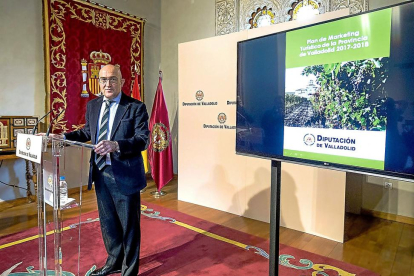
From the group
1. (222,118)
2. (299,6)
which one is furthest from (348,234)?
(299,6)

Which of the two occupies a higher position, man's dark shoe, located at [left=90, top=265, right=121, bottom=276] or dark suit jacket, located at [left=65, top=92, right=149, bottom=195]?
dark suit jacket, located at [left=65, top=92, right=149, bottom=195]

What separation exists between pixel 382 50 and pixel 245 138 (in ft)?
2.80

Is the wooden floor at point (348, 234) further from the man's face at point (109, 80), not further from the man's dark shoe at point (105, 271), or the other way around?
the man's face at point (109, 80)

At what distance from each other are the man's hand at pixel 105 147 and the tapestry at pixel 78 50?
292 cm

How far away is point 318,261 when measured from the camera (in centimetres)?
236

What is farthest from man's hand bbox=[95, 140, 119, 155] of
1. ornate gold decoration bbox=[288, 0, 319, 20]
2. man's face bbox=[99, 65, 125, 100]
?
ornate gold decoration bbox=[288, 0, 319, 20]

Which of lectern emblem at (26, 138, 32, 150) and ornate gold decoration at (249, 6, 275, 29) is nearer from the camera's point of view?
lectern emblem at (26, 138, 32, 150)

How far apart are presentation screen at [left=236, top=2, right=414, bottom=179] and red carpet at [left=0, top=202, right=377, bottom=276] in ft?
3.55

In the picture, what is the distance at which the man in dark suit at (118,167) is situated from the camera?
1.84 metres

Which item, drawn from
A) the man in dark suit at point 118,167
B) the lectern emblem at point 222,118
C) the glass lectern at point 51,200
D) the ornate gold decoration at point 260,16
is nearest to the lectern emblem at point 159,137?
the lectern emblem at point 222,118

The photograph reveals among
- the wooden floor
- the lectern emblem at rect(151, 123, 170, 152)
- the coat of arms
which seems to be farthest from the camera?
the coat of arms

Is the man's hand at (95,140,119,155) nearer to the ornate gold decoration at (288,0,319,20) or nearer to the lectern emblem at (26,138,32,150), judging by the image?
the lectern emblem at (26,138,32,150)

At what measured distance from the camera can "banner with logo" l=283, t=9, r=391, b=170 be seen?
4.09 ft

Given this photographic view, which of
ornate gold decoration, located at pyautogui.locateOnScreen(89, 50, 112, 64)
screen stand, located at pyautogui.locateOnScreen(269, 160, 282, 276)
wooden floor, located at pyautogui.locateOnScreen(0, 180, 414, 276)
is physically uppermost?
ornate gold decoration, located at pyautogui.locateOnScreen(89, 50, 112, 64)
